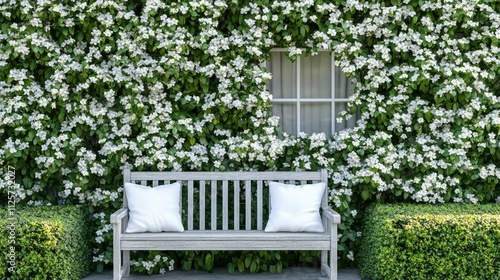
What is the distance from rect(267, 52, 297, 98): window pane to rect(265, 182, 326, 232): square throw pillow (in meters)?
1.06

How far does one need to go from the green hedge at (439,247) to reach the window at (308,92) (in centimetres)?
133

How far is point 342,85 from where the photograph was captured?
592cm

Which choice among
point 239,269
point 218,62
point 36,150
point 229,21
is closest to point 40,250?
point 36,150

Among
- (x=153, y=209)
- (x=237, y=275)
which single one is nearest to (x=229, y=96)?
(x=153, y=209)

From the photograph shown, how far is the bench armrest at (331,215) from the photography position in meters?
4.75

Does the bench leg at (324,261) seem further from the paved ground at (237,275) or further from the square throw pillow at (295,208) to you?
the square throw pillow at (295,208)

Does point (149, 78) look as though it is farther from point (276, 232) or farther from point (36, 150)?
point (276, 232)

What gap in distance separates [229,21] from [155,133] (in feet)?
3.69

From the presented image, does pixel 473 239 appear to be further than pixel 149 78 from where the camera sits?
No

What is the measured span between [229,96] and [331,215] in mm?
1299

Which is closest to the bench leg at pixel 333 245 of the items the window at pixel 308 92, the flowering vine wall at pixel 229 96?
the flowering vine wall at pixel 229 96

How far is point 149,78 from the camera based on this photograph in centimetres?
540

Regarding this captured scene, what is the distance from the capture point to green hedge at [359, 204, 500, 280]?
15.8 ft

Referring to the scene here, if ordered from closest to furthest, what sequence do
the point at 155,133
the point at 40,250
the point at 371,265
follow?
the point at 40,250 → the point at 371,265 → the point at 155,133
